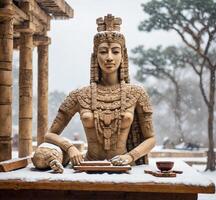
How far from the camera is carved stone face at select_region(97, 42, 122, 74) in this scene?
568cm

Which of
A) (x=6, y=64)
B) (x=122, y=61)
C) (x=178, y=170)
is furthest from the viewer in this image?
(x=6, y=64)

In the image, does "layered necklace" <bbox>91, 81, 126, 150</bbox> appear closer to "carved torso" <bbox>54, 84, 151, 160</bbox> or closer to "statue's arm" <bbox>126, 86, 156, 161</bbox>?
"carved torso" <bbox>54, 84, 151, 160</bbox>

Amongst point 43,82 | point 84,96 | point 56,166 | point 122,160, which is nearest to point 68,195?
point 56,166

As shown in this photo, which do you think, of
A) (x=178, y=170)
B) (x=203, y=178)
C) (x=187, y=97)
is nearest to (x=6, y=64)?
(x=178, y=170)

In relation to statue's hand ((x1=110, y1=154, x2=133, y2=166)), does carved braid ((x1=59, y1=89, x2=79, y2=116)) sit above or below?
above

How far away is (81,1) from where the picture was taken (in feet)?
143

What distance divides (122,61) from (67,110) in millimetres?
956

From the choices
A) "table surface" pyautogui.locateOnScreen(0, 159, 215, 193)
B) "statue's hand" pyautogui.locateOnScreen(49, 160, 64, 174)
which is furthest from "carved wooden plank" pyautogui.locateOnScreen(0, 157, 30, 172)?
"statue's hand" pyautogui.locateOnScreen(49, 160, 64, 174)

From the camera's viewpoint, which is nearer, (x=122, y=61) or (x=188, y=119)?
(x=122, y=61)

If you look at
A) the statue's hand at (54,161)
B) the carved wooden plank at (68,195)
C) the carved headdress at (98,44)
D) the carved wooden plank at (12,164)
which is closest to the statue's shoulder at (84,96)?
the carved headdress at (98,44)

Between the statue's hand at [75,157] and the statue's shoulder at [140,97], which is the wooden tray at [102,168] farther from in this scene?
the statue's shoulder at [140,97]

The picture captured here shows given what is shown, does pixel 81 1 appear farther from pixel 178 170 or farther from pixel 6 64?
pixel 178 170

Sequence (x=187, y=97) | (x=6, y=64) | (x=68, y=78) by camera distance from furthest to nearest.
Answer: (x=68, y=78) < (x=187, y=97) < (x=6, y=64)

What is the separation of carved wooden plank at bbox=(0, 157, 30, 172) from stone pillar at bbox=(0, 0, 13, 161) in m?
3.94
